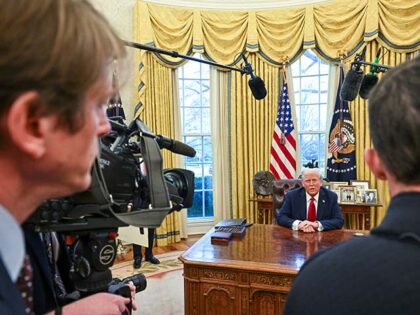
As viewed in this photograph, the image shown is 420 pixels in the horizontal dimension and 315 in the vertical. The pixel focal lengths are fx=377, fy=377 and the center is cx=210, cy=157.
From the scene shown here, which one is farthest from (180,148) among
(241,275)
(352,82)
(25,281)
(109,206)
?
(352,82)

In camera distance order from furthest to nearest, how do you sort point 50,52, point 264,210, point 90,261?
point 264,210, point 90,261, point 50,52

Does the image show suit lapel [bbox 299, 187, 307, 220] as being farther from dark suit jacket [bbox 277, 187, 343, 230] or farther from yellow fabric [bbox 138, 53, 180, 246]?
yellow fabric [bbox 138, 53, 180, 246]

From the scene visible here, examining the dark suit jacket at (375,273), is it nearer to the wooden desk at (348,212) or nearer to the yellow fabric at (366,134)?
the wooden desk at (348,212)

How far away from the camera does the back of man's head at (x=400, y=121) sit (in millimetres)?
568

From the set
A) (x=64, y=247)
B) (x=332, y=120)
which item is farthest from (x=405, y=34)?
(x=64, y=247)

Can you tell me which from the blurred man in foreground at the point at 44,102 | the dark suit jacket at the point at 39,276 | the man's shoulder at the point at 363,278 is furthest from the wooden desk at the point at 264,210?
the blurred man in foreground at the point at 44,102

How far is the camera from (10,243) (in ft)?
1.59

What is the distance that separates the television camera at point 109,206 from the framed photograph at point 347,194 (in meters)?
3.77

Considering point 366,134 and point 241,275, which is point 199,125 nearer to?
point 366,134

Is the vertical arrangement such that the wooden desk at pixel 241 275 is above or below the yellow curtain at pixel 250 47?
below

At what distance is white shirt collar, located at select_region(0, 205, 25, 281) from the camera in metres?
0.47

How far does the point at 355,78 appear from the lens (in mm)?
2881

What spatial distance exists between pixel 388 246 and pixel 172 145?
2.58 feet

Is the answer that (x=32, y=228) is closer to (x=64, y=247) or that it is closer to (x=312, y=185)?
(x=64, y=247)
